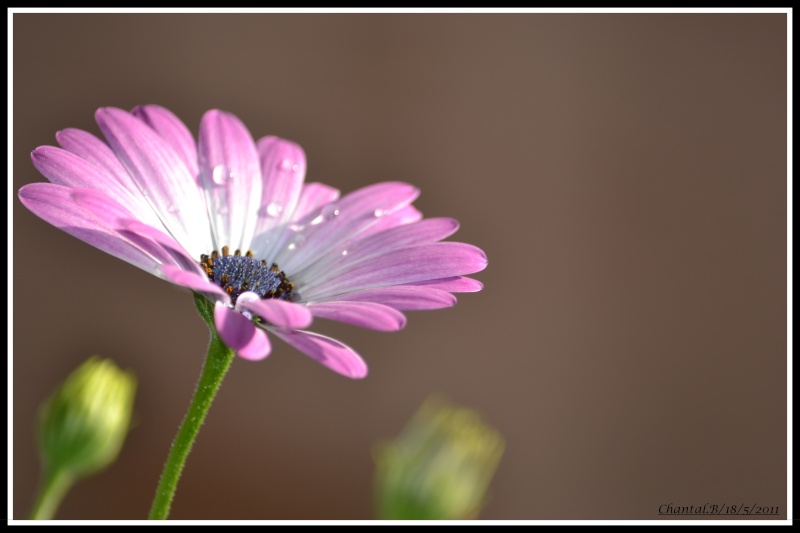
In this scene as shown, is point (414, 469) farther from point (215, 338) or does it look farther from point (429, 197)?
point (429, 197)

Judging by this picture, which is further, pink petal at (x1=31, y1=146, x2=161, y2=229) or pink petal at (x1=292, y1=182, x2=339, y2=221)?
pink petal at (x1=292, y1=182, x2=339, y2=221)

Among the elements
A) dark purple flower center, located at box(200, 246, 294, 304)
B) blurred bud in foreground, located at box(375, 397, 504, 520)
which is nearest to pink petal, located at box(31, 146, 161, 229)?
dark purple flower center, located at box(200, 246, 294, 304)

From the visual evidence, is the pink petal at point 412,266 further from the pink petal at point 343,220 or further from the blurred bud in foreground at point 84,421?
the blurred bud in foreground at point 84,421

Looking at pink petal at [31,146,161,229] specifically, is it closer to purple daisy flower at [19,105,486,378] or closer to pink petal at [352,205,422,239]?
purple daisy flower at [19,105,486,378]

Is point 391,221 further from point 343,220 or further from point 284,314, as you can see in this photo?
point 284,314

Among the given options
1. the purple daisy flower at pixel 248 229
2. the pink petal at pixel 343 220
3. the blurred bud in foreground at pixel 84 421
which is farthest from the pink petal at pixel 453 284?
the blurred bud in foreground at pixel 84 421
